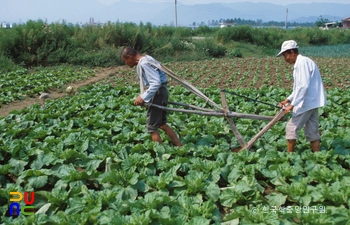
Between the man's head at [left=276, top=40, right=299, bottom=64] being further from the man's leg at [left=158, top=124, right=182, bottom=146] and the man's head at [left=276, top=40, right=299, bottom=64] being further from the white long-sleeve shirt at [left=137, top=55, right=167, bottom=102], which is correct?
the man's leg at [left=158, top=124, right=182, bottom=146]

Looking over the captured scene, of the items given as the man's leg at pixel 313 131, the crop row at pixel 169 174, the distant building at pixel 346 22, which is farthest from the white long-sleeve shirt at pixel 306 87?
the distant building at pixel 346 22

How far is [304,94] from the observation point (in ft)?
14.7

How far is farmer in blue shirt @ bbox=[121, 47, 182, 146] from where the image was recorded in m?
4.92

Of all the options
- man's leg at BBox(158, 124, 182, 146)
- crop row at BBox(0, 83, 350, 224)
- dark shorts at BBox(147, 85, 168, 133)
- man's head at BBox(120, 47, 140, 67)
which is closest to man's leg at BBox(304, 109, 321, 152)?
crop row at BBox(0, 83, 350, 224)

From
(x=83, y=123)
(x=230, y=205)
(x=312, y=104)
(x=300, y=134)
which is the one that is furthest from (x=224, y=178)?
(x=83, y=123)

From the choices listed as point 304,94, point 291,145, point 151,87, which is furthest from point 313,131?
point 151,87

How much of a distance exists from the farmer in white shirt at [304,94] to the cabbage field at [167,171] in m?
0.35

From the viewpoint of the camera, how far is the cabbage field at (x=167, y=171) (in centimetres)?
340

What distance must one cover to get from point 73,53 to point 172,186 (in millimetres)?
A: 15021

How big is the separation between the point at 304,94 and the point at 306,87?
9 centimetres

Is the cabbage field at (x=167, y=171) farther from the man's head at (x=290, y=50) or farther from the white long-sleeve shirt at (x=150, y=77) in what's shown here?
the man's head at (x=290, y=50)

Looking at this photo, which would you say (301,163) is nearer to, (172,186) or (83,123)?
(172,186)

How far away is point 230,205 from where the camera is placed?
367 centimetres

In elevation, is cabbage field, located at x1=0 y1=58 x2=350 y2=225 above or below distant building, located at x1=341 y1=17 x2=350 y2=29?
below
